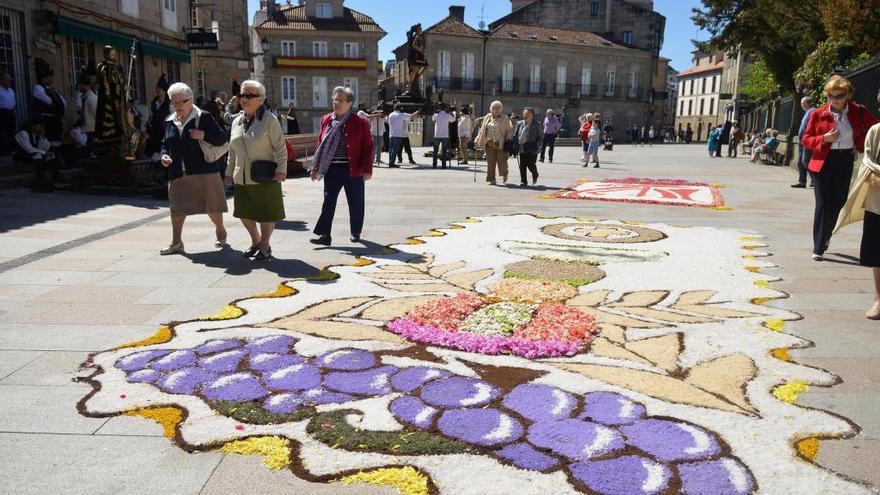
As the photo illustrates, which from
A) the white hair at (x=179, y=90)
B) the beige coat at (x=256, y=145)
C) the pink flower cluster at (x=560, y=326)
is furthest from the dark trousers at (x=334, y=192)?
the pink flower cluster at (x=560, y=326)

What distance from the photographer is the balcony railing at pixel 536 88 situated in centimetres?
5500

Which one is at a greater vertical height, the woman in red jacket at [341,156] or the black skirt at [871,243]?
the woman in red jacket at [341,156]

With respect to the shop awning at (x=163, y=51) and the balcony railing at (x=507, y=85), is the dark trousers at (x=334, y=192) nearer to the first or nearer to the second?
the shop awning at (x=163, y=51)

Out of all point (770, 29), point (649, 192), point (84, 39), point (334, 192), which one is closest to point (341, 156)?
point (334, 192)

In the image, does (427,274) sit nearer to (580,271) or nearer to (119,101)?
(580,271)

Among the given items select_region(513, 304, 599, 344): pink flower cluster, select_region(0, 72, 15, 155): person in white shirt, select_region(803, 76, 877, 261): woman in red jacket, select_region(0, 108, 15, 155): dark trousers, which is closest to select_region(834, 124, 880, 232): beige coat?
select_region(803, 76, 877, 261): woman in red jacket

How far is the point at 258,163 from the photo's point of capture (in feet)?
21.2

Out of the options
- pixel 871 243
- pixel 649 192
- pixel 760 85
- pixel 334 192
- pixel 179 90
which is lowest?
pixel 649 192

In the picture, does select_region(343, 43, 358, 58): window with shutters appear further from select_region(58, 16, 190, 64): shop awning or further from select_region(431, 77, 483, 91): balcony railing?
select_region(58, 16, 190, 64): shop awning

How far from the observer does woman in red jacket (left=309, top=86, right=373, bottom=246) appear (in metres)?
7.40

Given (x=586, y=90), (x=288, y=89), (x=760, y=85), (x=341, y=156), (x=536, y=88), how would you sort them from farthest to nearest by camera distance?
(x=586, y=90) < (x=536, y=88) < (x=288, y=89) < (x=760, y=85) < (x=341, y=156)

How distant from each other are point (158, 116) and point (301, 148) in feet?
20.5

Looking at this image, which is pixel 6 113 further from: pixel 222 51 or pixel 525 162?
pixel 222 51

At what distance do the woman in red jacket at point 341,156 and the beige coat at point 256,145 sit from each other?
0.82 meters
